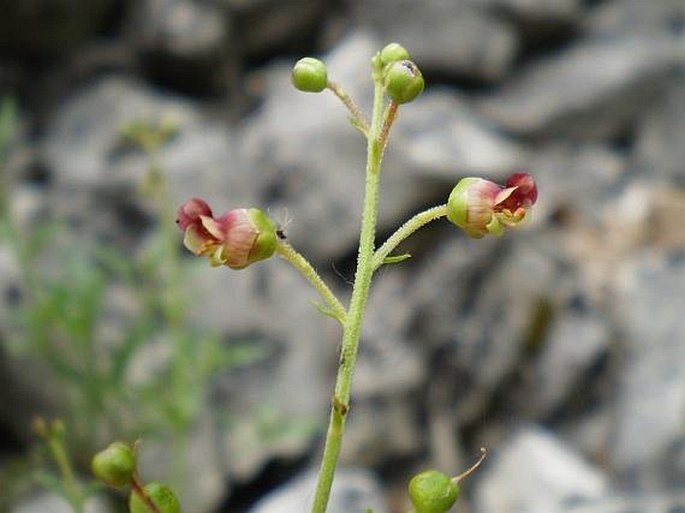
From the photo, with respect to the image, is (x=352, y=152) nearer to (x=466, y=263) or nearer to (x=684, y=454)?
(x=466, y=263)

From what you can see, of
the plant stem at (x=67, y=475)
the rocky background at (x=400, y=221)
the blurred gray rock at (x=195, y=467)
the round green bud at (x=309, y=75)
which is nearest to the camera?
the round green bud at (x=309, y=75)

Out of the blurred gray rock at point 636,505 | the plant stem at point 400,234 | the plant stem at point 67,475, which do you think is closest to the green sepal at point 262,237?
the plant stem at point 400,234

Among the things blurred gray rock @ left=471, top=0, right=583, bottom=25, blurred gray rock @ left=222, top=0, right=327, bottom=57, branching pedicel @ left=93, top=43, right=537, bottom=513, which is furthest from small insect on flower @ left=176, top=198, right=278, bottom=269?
blurred gray rock @ left=471, top=0, right=583, bottom=25

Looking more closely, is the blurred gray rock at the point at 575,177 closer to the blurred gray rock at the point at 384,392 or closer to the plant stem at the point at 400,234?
the blurred gray rock at the point at 384,392

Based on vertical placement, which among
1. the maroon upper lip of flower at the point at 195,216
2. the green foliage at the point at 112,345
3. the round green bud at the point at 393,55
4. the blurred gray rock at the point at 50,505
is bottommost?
the maroon upper lip of flower at the point at 195,216

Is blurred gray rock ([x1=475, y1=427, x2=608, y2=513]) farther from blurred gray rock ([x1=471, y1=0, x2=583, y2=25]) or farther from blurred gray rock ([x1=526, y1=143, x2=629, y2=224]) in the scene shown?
blurred gray rock ([x1=471, y1=0, x2=583, y2=25])

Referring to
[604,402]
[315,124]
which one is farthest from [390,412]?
[315,124]

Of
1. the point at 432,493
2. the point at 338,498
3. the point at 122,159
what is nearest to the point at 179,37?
the point at 122,159
